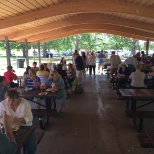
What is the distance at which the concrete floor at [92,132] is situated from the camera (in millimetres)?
3904

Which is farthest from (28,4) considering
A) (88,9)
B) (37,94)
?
(37,94)

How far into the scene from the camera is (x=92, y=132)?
463 cm

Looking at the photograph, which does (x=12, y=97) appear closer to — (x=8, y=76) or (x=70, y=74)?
(x=8, y=76)

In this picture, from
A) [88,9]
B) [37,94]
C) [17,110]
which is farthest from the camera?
[88,9]

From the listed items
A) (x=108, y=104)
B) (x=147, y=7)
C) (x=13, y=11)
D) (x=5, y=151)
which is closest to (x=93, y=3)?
Result: (x=147, y=7)

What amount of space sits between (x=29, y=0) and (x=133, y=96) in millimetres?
3471

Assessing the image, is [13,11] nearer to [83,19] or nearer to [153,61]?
[83,19]

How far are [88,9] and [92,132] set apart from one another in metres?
3.35

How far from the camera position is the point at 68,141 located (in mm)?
4230

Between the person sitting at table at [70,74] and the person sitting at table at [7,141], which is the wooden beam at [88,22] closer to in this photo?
the person sitting at table at [70,74]

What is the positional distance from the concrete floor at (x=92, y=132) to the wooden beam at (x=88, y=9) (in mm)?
2879

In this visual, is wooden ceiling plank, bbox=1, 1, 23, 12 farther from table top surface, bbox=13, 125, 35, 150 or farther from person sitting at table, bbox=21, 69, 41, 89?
table top surface, bbox=13, 125, 35, 150

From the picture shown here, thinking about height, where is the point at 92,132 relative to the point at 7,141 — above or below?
below

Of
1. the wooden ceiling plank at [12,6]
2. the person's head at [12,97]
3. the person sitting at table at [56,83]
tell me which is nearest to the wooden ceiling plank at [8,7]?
the wooden ceiling plank at [12,6]
